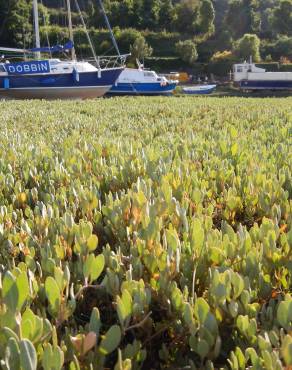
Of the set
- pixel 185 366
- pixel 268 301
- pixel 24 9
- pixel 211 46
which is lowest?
pixel 185 366

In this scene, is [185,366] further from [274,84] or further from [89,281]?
[274,84]

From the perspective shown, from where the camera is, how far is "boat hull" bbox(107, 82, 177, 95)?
127ft

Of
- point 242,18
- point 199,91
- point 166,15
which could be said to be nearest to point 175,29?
point 166,15

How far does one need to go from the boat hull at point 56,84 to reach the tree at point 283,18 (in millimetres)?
46111

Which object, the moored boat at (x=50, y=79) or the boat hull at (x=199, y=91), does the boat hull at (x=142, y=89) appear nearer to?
the boat hull at (x=199, y=91)

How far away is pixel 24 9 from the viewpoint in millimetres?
62375

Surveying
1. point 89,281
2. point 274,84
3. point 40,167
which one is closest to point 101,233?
point 89,281

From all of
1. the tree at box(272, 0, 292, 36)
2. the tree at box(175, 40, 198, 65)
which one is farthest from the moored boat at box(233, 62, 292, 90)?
the tree at box(272, 0, 292, 36)

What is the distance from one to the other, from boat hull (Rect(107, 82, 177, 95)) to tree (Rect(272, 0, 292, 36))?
37130 millimetres

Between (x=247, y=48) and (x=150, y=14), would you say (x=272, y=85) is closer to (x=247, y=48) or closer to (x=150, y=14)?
(x=247, y=48)

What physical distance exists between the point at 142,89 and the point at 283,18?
40.6 m

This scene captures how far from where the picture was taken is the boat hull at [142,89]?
38.6 m

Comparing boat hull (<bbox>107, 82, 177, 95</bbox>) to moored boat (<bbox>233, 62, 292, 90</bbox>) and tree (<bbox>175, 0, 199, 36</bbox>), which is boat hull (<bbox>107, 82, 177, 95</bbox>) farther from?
tree (<bbox>175, 0, 199, 36</bbox>)

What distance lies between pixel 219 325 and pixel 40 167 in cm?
245
